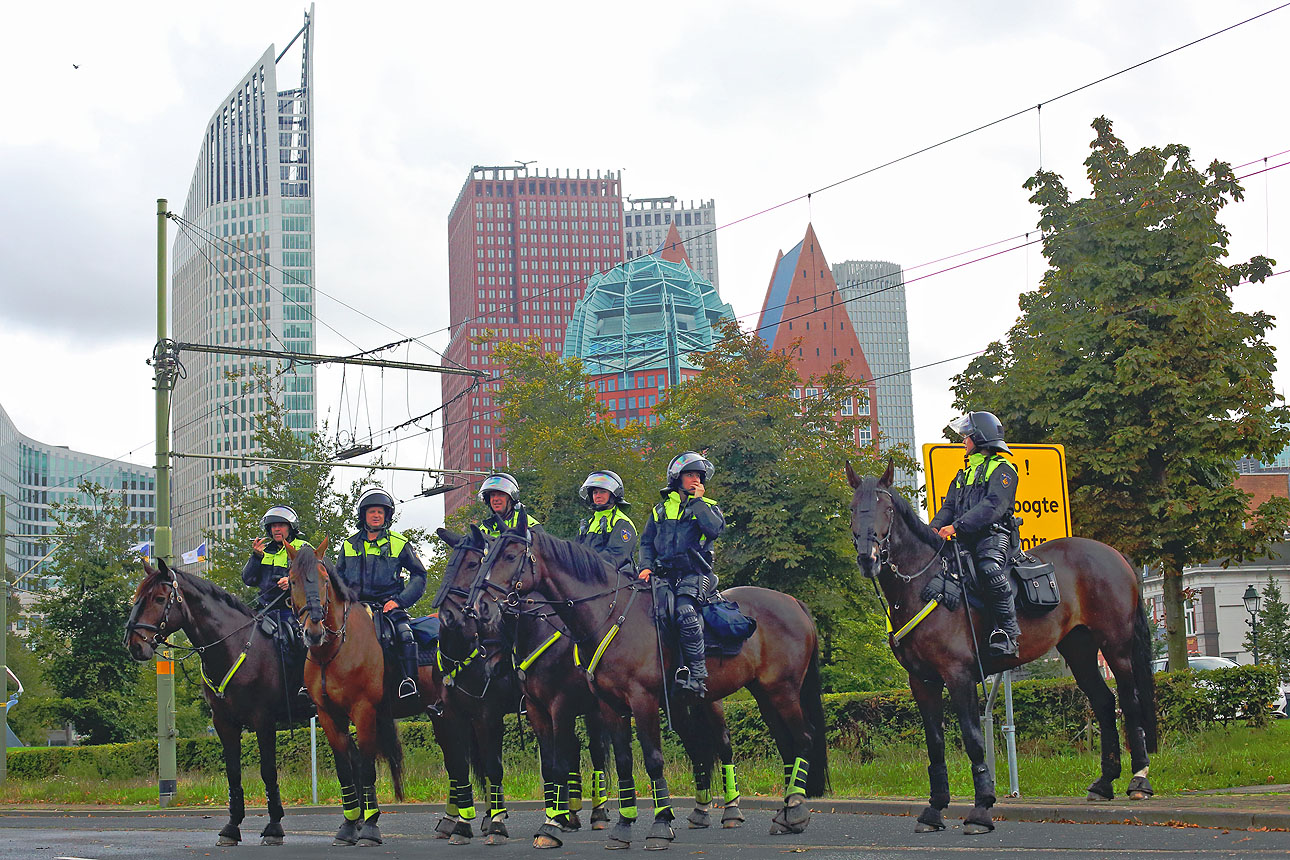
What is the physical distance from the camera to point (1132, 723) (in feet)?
40.6

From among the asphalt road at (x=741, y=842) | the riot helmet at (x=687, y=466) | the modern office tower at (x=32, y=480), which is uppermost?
the modern office tower at (x=32, y=480)

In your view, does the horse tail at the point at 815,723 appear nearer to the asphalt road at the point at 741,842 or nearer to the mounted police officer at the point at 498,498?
the asphalt road at the point at 741,842

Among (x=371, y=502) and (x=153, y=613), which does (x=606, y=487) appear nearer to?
(x=371, y=502)

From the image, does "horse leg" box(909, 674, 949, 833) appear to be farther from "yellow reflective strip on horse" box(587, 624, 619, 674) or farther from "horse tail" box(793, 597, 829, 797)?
"yellow reflective strip on horse" box(587, 624, 619, 674)

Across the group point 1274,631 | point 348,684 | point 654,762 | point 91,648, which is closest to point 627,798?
point 654,762

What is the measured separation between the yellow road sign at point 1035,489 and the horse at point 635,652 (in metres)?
2.68

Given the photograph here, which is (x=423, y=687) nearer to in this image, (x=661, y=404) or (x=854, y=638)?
(x=854, y=638)

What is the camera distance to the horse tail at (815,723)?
12.9 m

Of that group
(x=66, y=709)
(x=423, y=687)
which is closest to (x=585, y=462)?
(x=66, y=709)

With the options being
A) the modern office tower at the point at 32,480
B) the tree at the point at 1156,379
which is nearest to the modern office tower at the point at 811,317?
the modern office tower at the point at 32,480

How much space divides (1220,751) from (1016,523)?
5568 millimetres

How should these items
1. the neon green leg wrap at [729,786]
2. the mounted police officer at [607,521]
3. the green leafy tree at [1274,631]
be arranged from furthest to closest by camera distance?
1. the green leafy tree at [1274,631]
2. the mounted police officer at [607,521]
3. the neon green leg wrap at [729,786]

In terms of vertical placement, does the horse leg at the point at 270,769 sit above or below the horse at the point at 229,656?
below

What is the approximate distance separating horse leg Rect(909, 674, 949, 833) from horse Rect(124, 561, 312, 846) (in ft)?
21.9
